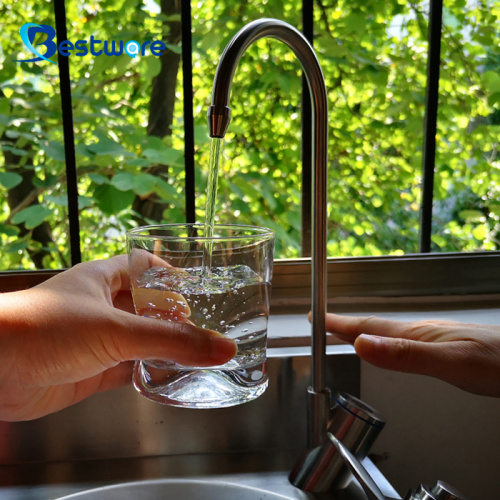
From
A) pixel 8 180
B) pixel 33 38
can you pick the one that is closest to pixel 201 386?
pixel 33 38

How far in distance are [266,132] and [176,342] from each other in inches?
70.3

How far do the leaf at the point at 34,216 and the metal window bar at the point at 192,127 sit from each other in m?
0.55

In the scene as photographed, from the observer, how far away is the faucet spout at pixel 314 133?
1.80 ft

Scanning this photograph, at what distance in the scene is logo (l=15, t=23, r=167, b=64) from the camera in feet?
3.39

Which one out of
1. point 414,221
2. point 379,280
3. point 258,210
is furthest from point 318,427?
point 414,221

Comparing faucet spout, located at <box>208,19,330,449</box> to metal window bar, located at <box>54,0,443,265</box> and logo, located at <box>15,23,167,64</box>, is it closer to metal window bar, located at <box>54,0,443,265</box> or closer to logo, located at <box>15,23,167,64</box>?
metal window bar, located at <box>54,0,443,265</box>

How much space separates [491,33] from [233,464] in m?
1.70

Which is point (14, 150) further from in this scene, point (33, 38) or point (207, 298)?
point (207, 298)

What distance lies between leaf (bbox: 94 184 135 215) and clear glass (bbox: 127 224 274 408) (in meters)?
0.93

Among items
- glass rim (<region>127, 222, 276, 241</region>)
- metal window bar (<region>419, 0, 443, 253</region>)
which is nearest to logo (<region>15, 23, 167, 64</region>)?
glass rim (<region>127, 222, 276, 241</region>)

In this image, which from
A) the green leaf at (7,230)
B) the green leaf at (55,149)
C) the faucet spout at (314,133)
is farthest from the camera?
the green leaf at (7,230)

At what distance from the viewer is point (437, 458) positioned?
930 millimetres

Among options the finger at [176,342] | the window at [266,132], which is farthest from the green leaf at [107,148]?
the finger at [176,342]

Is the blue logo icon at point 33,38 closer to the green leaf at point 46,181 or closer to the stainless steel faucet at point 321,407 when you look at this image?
the green leaf at point 46,181
